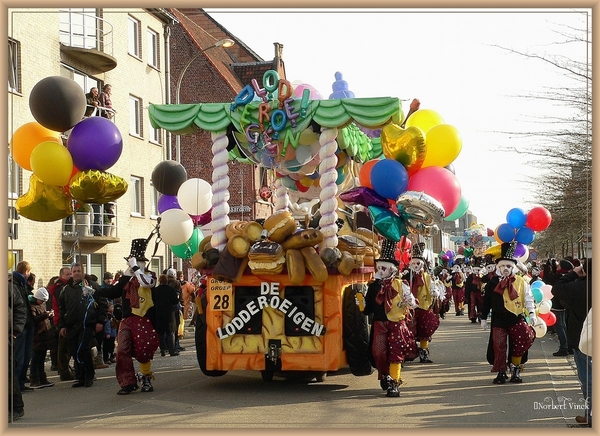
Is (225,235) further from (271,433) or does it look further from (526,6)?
(526,6)

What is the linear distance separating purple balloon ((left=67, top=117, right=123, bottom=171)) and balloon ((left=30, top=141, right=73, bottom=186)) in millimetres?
101

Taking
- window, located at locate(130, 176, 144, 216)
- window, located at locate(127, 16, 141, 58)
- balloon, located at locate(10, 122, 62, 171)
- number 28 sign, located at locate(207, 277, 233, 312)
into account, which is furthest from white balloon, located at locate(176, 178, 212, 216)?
window, located at locate(127, 16, 141, 58)

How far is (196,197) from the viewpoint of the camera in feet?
38.3

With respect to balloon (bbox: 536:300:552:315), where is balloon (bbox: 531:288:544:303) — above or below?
above

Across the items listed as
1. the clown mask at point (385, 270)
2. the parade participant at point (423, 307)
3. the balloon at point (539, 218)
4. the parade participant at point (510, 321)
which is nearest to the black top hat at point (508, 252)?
the parade participant at point (510, 321)

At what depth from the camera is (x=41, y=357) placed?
1198 centimetres

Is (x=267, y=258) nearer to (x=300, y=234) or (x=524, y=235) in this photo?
(x=300, y=234)

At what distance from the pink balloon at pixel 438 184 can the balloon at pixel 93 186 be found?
353 centimetres

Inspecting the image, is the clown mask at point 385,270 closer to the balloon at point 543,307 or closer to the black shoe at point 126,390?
the black shoe at point 126,390

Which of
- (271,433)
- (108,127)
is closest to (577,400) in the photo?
(271,433)

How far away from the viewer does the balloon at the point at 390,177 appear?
33.2ft

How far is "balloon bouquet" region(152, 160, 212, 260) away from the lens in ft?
38.4

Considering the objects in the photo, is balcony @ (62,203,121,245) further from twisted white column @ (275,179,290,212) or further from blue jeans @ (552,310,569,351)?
blue jeans @ (552,310,569,351)

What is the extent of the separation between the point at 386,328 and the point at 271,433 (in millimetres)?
3268
